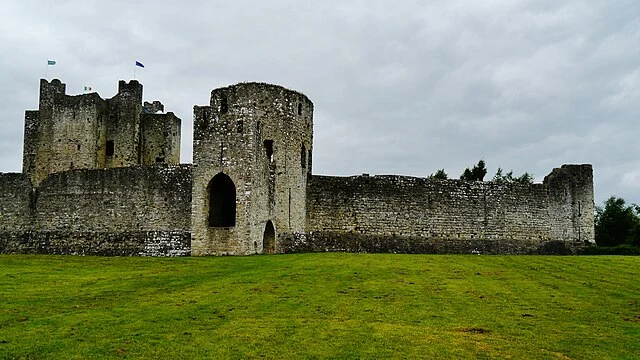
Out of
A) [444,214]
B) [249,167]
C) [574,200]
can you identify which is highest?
[249,167]

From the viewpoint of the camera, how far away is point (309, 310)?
51.9ft

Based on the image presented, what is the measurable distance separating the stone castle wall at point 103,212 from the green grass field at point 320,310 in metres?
5.60

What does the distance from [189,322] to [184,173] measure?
1758 cm

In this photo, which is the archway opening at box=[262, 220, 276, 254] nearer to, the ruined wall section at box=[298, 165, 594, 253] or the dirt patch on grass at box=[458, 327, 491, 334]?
the ruined wall section at box=[298, 165, 594, 253]

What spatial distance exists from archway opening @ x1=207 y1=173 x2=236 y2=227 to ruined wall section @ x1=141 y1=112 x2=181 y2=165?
530 inches

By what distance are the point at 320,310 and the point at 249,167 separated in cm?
1454

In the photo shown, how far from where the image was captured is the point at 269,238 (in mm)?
32219

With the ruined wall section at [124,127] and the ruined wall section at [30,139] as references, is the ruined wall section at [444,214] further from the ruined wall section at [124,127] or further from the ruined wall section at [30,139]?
the ruined wall section at [30,139]

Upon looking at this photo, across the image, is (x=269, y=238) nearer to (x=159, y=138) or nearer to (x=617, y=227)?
(x=159, y=138)

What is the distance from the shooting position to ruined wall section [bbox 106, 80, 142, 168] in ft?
145

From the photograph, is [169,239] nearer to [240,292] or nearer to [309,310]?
[240,292]

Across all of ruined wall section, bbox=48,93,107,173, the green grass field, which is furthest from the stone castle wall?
ruined wall section, bbox=48,93,107,173

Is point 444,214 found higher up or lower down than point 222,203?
lower down

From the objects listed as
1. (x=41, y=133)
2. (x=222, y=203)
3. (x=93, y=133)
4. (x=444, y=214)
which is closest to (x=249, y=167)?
(x=222, y=203)
